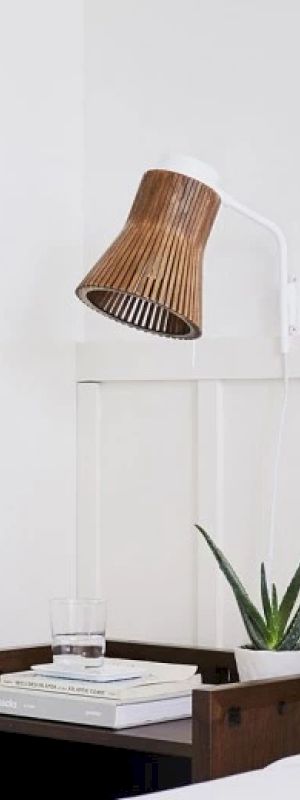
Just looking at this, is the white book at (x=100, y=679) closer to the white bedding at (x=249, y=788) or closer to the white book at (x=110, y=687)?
the white book at (x=110, y=687)

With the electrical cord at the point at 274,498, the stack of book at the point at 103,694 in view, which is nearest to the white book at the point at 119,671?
the stack of book at the point at 103,694

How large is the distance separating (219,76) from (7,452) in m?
0.63

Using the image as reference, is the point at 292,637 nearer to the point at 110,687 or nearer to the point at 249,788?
the point at 110,687

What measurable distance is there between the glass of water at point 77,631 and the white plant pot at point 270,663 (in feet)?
0.66

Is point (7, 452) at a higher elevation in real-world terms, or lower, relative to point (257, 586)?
higher

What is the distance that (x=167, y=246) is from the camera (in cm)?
178

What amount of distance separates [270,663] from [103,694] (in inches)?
7.8

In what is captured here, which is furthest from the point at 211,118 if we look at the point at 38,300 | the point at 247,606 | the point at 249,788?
the point at 249,788

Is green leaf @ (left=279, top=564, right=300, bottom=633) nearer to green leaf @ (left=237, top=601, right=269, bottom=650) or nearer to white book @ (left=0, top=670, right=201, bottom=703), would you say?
green leaf @ (left=237, top=601, right=269, bottom=650)

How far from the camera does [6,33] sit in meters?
2.18

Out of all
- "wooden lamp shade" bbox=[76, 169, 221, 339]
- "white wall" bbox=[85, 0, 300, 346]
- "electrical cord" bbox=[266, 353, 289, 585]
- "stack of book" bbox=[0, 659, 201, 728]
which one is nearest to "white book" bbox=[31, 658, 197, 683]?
"stack of book" bbox=[0, 659, 201, 728]

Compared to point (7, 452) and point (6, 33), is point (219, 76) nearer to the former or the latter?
point (6, 33)

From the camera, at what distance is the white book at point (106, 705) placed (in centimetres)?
164

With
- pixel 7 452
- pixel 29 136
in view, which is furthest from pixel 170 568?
pixel 29 136
